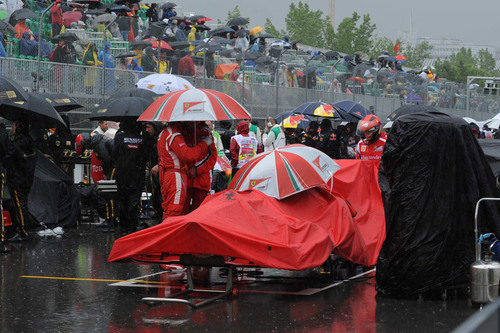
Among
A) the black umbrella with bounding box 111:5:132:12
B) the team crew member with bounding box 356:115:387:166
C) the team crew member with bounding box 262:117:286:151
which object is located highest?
the black umbrella with bounding box 111:5:132:12

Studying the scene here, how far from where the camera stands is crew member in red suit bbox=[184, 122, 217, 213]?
1045cm

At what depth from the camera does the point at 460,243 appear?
8.45 m

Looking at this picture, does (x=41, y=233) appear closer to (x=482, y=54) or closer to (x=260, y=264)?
(x=260, y=264)

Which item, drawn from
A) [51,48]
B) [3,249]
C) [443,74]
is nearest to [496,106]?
[51,48]

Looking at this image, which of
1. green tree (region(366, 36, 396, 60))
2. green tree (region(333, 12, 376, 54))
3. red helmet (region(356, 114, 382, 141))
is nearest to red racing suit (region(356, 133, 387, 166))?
red helmet (region(356, 114, 382, 141))

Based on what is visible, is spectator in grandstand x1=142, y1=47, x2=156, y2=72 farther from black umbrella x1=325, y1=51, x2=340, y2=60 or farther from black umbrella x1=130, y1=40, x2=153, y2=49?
black umbrella x1=325, y1=51, x2=340, y2=60

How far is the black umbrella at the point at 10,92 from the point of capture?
1249 centimetres

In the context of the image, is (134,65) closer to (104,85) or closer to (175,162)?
(104,85)

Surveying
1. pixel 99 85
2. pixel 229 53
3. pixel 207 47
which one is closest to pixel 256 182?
pixel 99 85

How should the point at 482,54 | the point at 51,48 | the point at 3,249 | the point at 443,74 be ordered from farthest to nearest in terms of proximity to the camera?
the point at 482,54 < the point at 443,74 < the point at 51,48 < the point at 3,249

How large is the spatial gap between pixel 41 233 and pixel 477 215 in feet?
26.5

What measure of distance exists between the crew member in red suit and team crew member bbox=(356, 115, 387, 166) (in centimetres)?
244

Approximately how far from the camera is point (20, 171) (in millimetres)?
13039

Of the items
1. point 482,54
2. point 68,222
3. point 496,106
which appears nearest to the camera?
Result: point 68,222
